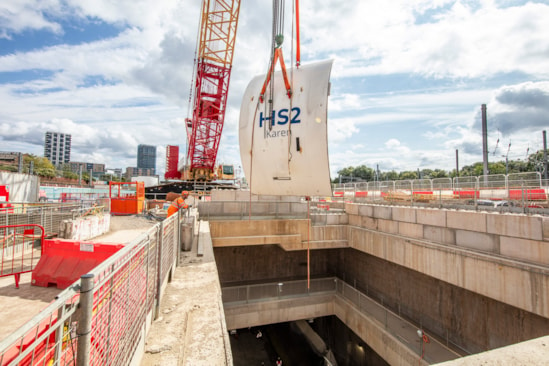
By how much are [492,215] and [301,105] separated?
7803 millimetres

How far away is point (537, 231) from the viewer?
7.52 meters

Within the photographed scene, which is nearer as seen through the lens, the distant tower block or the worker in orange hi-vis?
the worker in orange hi-vis

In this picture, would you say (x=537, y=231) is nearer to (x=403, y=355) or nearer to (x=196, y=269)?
(x=403, y=355)

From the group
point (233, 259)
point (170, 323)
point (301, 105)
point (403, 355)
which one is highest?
point (301, 105)

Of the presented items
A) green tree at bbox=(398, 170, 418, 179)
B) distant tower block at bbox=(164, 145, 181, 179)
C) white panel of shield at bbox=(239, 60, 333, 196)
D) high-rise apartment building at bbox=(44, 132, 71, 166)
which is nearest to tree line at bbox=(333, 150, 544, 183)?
green tree at bbox=(398, 170, 418, 179)

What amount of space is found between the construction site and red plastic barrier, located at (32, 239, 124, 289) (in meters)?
0.05

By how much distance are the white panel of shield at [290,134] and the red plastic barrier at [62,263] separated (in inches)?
207

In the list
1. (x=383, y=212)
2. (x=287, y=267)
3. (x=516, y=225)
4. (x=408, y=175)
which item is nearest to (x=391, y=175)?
(x=408, y=175)

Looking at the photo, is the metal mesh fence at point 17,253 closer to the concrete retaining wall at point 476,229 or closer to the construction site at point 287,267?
the construction site at point 287,267

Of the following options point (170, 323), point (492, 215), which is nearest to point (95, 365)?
point (170, 323)

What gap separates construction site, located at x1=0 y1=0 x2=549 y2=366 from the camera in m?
2.61

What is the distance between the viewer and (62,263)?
310 inches

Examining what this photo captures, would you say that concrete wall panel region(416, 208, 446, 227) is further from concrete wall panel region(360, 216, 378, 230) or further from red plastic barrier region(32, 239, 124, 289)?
red plastic barrier region(32, 239, 124, 289)

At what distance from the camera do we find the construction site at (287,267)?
8.57 ft
